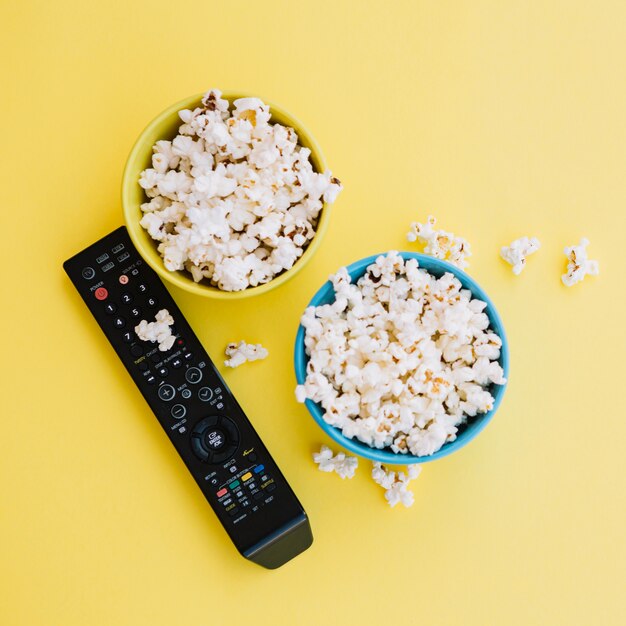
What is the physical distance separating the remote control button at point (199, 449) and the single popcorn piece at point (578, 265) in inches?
22.9

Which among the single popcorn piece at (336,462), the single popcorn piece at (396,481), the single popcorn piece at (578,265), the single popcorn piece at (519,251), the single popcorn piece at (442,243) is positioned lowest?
the single popcorn piece at (396,481)

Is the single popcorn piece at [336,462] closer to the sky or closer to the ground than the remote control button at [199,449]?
closer to the ground

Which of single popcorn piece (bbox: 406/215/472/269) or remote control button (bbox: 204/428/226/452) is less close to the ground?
single popcorn piece (bbox: 406/215/472/269)

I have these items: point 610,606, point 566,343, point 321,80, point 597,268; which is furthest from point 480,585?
point 321,80

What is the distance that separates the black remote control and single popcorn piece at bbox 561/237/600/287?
51 centimetres

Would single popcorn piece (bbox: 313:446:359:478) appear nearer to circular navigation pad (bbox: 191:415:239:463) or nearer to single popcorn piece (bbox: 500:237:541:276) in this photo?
circular navigation pad (bbox: 191:415:239:463)

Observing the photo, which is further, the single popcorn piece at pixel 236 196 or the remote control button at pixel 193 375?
the remote control button at pixel 193 375

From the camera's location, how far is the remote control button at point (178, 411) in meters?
1.00

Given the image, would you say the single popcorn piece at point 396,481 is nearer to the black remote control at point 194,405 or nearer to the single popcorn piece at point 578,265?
the black remote control at point 194,405

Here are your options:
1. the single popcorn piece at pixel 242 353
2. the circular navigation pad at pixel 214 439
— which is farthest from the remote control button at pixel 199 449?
the single popcorn piece at pixel 242 353

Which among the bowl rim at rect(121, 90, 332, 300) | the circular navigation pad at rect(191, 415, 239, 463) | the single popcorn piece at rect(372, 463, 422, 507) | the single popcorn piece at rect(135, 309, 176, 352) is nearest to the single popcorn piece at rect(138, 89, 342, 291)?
the bowl rim at rect(121, 90, 332, 300)

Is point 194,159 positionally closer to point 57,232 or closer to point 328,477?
point 57,232

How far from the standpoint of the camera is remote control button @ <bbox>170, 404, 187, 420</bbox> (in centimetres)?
100

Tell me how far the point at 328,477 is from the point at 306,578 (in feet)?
0.51
